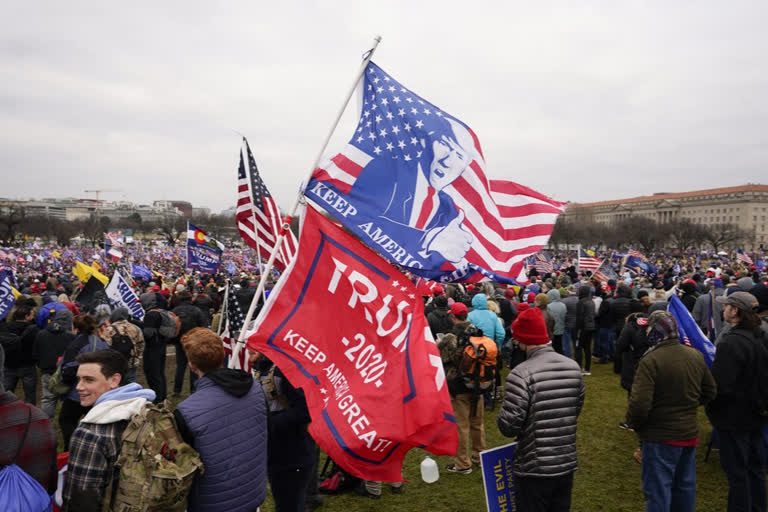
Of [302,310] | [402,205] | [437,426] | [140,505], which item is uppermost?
[402,205]

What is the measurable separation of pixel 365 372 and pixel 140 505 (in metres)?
A: 1.41

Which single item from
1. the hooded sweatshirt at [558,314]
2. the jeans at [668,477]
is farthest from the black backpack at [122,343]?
the hooded sweatshirt at [558,314]

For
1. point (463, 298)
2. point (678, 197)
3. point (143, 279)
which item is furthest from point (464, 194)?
point (678, 197)

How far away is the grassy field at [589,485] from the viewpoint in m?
4.97

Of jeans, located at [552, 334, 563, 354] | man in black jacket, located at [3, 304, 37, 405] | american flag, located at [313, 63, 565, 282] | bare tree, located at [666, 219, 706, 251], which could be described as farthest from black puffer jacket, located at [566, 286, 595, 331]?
bare tree, located at [666, 219, 706, 251]

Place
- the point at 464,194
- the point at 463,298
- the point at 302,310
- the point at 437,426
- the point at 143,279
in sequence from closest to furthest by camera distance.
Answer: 1. the point at 437,426
2. the point at 302,310
3. the point at 464,194
4. the point at 463,298
5. the point at 143,279

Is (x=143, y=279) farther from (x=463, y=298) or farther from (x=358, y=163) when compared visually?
(x=358, y=163)

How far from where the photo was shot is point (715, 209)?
138 meters

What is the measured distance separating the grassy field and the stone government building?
137m

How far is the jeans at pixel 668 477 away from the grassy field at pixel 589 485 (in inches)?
41.3

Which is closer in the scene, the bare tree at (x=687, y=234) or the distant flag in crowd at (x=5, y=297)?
the distant flag in crowd at (x=5, y=297)

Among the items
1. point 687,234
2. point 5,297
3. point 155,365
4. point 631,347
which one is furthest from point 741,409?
point 687,234

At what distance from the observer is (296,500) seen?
3.68m

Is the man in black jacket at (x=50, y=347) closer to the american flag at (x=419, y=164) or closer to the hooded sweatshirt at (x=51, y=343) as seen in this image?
the hooded sweatshirt at (x=51, y=343)
